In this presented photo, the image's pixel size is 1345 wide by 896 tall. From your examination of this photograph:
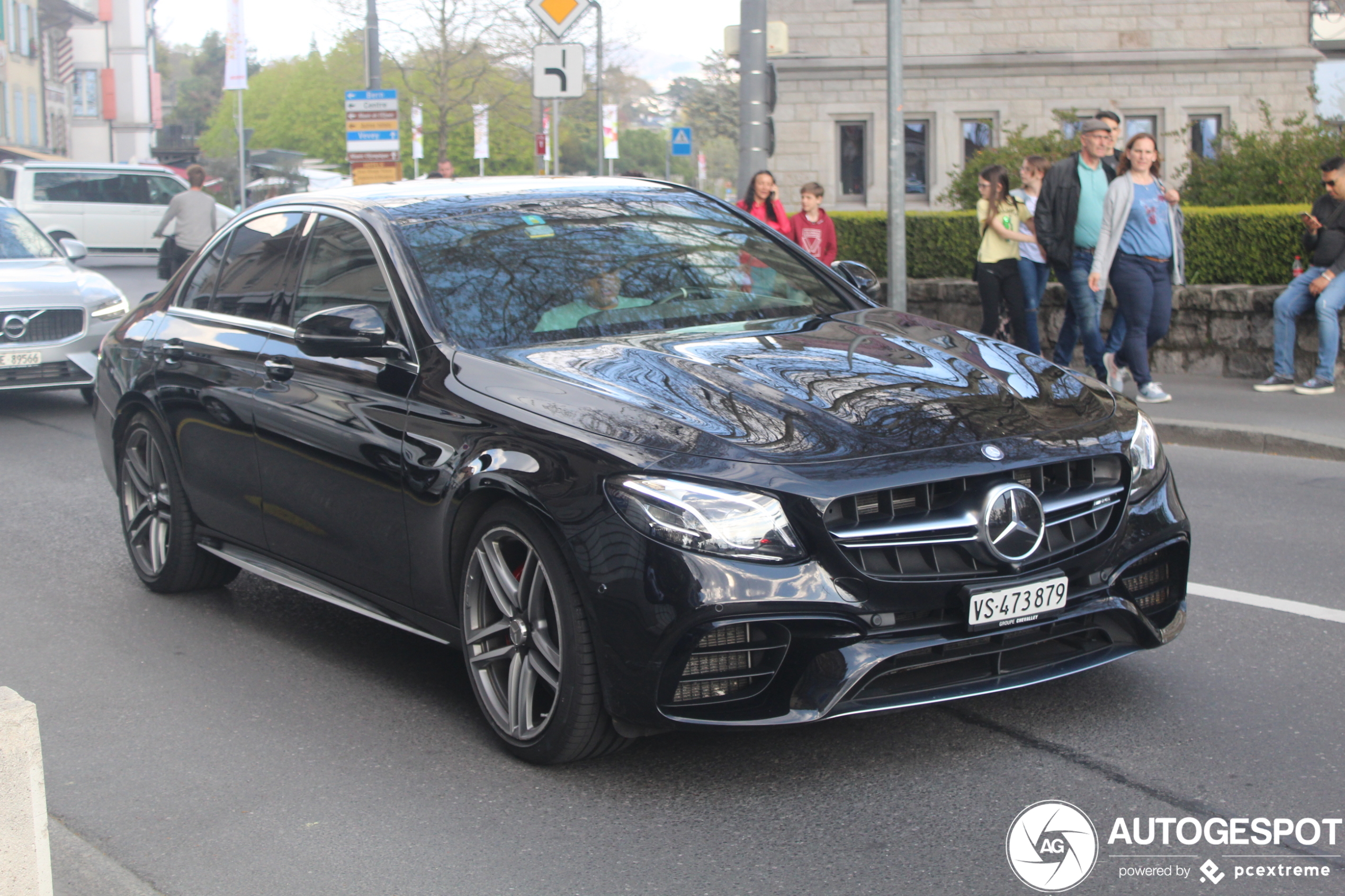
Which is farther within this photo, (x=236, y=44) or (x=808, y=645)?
(x=236, y=44)

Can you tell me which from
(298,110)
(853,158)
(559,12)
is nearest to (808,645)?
(559,12)

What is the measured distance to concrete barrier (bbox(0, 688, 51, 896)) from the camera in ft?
9.16

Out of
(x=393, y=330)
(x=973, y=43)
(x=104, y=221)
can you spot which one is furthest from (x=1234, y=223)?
(x=104, y=221)

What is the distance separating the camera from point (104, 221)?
26094 mm

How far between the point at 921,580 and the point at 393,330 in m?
1.91

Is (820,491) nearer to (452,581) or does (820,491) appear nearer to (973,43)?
(452,581)

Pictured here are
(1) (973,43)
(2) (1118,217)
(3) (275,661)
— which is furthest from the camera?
(1) (973,43)

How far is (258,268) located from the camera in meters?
5.75

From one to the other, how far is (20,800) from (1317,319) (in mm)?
10545

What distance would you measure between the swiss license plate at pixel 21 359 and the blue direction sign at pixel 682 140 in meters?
21.6

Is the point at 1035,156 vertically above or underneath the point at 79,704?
above

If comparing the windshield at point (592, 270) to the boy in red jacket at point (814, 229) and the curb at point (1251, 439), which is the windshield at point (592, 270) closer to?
the curb at point (1251, 439)

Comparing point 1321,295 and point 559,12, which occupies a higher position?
point 559,12

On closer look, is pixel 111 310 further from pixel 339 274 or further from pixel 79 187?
pixel 79 187
